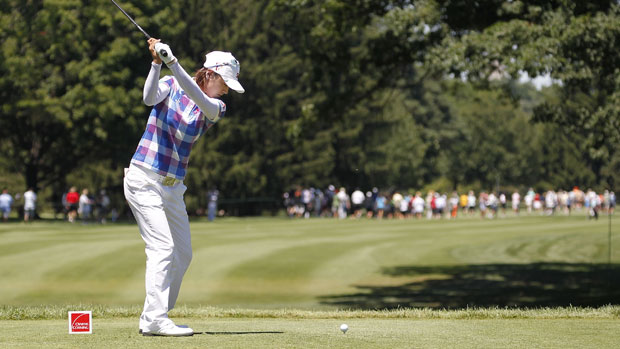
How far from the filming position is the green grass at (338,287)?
753cm

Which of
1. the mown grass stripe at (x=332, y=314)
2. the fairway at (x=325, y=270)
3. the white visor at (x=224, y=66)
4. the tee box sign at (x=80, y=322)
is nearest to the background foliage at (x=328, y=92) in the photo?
the fairway at (x=325, y=270)

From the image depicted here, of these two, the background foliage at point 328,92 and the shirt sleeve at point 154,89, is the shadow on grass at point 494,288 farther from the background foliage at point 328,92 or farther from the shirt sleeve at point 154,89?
the shirt sleeve at point 154,89

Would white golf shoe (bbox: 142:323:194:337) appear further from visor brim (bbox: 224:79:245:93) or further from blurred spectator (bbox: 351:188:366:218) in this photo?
blurred spectator (bbox: 351:188:366:218)

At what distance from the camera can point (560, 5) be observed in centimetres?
1528

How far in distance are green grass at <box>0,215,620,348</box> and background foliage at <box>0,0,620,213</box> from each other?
3.45 m

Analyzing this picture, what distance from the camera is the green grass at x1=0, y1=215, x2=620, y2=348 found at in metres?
7.53

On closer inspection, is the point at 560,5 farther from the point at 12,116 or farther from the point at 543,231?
the point at 12,116

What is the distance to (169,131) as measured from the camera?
7129 millimetres

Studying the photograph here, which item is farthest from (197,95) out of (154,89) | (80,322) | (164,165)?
(80,322)

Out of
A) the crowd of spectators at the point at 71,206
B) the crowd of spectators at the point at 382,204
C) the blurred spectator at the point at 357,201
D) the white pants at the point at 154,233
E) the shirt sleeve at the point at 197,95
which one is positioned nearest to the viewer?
the shirt sleeve at the point at 197,95

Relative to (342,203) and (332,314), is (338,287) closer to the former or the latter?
Answer: (332,314)

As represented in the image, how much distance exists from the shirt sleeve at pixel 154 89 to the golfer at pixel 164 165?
1 centimetres

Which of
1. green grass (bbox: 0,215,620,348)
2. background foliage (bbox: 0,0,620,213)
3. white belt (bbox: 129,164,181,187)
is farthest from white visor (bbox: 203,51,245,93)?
background foliage (bbox: 0,0,620,213)

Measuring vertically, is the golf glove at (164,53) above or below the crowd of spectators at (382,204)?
above
